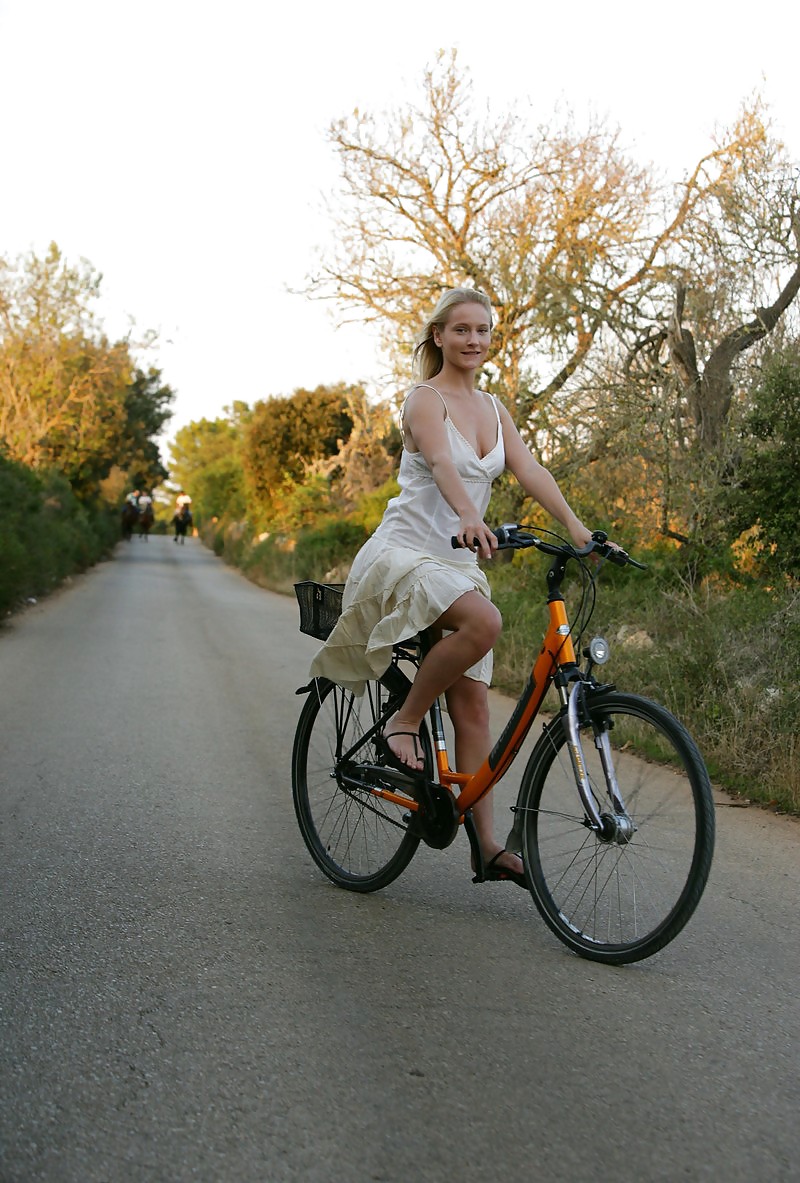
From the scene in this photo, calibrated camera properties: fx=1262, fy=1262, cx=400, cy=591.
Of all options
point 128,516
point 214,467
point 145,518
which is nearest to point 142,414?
point 128,516

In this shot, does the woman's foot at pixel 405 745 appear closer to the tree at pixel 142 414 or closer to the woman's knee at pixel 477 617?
the woman's knee at pixel 477 617

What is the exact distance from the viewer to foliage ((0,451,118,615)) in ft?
50.3

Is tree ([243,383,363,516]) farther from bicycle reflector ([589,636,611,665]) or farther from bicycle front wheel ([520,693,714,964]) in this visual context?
bicycle reflector ([589,636,611,665])

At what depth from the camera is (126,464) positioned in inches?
1591

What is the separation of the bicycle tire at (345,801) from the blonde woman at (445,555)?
175 mm

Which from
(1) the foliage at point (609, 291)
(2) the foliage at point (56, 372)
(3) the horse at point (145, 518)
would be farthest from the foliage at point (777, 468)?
(3) the horse at point (145, 518)

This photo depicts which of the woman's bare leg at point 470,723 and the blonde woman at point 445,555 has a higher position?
the blonde woman at point 445,555

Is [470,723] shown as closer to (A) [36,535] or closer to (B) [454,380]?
(B) [454,380]

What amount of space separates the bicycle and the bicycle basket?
0.20 ft

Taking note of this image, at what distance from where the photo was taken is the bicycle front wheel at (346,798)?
4613 mm

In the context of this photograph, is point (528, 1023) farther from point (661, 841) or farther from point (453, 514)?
point (453, 514)

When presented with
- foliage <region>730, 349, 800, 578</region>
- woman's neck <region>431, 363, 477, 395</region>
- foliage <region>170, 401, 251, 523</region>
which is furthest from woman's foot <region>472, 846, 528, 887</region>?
foliage <region>170, 401, 251, 523</region>

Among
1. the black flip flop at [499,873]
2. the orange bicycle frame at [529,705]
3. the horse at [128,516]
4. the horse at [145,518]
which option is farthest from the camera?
the horse at [145,518]

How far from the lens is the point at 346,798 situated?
488 cm
